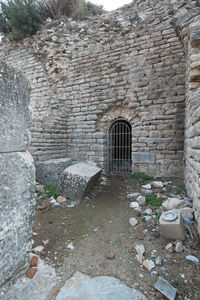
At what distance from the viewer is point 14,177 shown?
135 centimetres

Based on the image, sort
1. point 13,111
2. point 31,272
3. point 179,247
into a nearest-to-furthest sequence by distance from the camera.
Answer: point 13,111
point 31,272
point 179,247

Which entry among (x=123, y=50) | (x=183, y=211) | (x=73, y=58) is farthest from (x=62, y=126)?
(x=183, y=211)

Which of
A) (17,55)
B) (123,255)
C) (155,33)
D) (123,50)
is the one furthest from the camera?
(17,55)

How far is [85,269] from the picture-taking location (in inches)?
68.5

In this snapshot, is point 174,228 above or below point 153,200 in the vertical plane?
above

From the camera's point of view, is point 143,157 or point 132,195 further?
point 143,157

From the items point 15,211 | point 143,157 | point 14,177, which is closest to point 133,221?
point 15,211

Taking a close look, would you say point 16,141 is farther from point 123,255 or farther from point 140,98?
point 140,98

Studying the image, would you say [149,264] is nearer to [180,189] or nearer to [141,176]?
[180,189]

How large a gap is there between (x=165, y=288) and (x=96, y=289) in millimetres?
A: 646

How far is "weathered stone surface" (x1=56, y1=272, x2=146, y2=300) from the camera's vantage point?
1.42 m

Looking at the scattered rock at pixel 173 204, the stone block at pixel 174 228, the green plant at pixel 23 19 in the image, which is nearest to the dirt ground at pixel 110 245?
the stone block at pixel 174 228

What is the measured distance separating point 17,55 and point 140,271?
963 centimetres

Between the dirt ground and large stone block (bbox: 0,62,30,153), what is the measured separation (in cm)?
146
